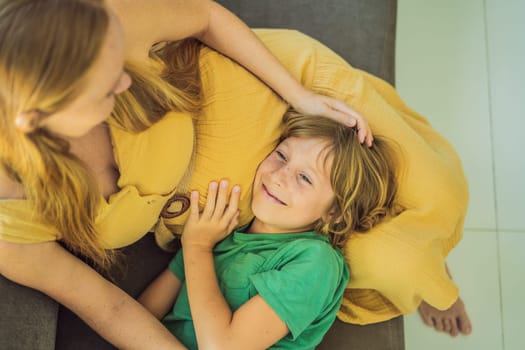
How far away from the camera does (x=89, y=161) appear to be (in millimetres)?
975

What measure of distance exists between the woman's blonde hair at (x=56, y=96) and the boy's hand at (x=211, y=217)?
200 mm

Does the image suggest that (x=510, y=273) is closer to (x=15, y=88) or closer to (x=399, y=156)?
(x=399, y=156)

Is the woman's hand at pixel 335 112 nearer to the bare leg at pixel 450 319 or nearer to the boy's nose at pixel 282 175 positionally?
the boy's nose at pixel 282 175

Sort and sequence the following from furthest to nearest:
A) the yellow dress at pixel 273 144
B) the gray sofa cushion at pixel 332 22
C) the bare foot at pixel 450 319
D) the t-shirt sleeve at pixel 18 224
Answer: the bare foot at pixel 450 319, the gray sofa cushion at pixel 332 22, the yellow dress at pixel 273 144, the t-shirt sleeve at pixel 18 224

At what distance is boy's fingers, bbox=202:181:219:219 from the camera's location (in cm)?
115

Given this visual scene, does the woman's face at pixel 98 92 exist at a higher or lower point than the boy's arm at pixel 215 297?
higher

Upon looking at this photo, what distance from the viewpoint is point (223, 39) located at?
1.16m

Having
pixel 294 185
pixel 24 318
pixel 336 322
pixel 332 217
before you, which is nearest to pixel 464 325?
pixel 336 322

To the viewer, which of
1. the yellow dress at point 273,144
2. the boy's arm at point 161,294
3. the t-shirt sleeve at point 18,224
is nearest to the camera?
the t-shirt sleeve at point 18,224

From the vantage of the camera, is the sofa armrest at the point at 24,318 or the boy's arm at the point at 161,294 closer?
the sofa armrest at the point at 24,318

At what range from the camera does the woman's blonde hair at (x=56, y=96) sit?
731mm

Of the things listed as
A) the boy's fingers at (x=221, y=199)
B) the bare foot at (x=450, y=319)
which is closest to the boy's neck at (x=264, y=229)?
the boy's fingers at (x=221, y=199)

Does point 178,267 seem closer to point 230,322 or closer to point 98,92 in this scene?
point 230,322

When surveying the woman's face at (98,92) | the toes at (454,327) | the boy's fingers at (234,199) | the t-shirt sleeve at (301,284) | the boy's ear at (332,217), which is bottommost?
the toes at (454,327)
